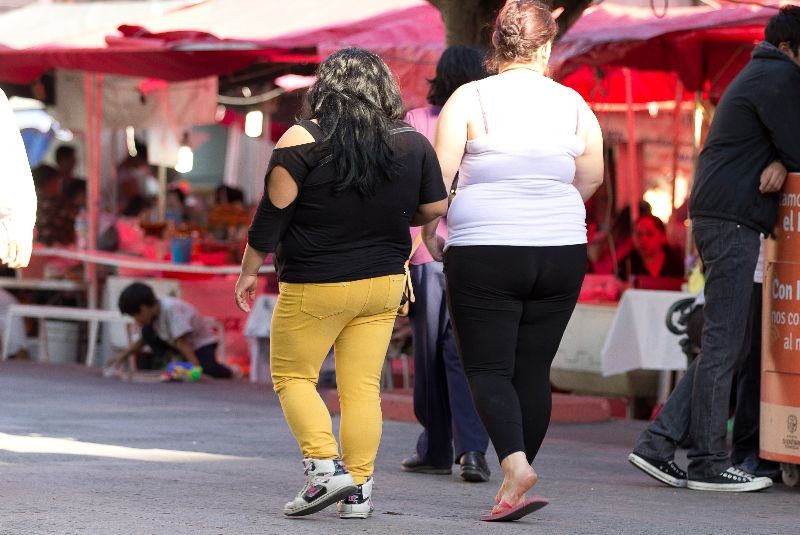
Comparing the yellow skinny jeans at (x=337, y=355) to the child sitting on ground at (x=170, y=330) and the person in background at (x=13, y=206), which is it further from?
the child sitting on ground at (x=170, y=330)

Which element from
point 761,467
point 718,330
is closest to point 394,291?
point 718,330

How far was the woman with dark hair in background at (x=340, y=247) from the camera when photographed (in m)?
5.70

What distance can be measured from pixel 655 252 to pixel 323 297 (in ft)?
27.1

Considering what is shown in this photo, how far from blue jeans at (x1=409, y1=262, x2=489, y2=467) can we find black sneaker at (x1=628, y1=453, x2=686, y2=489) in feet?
2.46

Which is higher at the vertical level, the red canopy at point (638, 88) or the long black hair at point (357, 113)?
the long black hair at point (357, 113)

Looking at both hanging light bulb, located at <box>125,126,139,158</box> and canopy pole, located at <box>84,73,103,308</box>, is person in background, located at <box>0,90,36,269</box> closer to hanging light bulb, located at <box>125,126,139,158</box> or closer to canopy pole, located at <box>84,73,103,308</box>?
canopy pole, located at <box>84,73,103,308</box>

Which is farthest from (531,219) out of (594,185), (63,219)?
(63,219)

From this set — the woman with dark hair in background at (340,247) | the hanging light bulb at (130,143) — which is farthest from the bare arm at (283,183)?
the hanging light bulb at (130,143)

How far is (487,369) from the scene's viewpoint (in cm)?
586

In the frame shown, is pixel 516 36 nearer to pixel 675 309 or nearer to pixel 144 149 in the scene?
pixel 675 309

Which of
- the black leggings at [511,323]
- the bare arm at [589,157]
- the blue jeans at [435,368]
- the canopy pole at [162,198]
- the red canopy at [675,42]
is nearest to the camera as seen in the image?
the black leggings at [511,323]

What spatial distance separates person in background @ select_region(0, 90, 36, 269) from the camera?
18.3 ft

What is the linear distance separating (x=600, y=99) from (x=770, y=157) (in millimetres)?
9932

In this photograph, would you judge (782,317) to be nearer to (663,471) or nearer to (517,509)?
(663,471)
